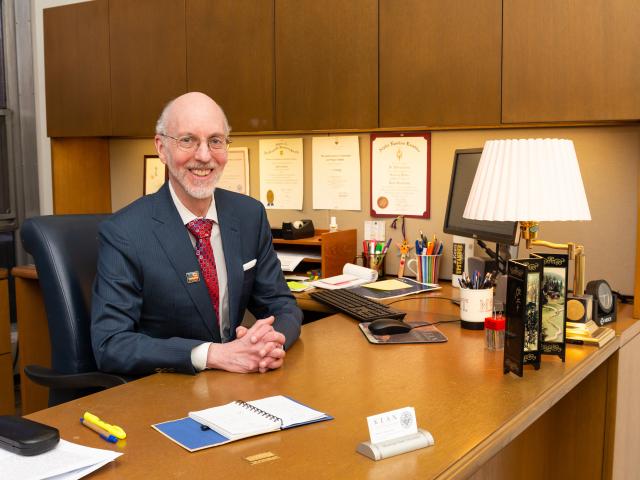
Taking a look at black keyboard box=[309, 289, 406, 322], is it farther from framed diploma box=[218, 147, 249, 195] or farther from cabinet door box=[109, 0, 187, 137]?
cabinet door box=[109, 0, 187, 137]

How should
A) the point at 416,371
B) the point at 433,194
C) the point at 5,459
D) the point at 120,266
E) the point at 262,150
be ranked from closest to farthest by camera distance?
the point at 5,459, the point at 416,371, the point at 120,266, the point at 433,194, the point at 262,150

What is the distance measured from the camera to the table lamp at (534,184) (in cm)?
185

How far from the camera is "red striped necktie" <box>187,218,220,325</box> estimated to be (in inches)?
81.2

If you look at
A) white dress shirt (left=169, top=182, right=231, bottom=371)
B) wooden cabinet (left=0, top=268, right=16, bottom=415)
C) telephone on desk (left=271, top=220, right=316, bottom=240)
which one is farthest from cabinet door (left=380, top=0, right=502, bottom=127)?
wooden cabinet (left=0, top=268, right=16, bottom=415)

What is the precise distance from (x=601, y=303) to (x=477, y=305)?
0.39 meters

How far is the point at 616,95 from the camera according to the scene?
2246 mm

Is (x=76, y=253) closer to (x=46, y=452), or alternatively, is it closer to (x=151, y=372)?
(x=151, y=372)

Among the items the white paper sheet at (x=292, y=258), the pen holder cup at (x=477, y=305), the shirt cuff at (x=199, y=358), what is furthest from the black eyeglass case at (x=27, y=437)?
the white paper sheet at (x=292, y=258)

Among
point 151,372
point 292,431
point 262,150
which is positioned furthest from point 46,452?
point 262,150

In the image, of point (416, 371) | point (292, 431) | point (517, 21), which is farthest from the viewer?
point (517, 21)

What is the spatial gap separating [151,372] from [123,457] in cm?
59

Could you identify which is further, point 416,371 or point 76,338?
point 76,338

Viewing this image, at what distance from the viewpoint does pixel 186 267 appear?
6.56ft

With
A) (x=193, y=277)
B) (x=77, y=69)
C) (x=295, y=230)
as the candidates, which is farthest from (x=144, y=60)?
(x=193, y=277)
